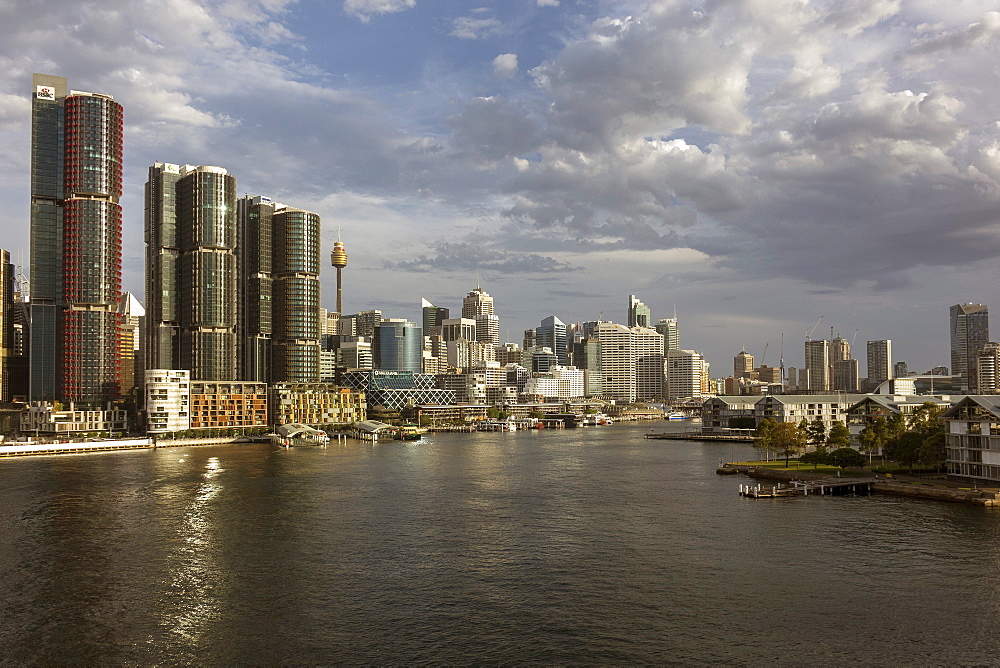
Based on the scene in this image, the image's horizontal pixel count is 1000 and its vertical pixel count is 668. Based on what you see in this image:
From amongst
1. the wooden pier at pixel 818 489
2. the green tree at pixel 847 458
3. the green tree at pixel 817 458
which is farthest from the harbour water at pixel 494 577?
the green tree at pixel 817 458

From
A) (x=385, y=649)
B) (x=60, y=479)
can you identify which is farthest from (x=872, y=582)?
(x=60, y=479)

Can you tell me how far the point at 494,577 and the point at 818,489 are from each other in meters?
51.3

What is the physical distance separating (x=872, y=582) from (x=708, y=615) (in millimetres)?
13685

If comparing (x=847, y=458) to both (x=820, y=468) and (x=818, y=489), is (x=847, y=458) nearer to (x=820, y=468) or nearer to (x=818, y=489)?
(x=820, y=468)

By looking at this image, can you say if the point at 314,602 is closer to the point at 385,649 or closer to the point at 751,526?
the point at 385,649

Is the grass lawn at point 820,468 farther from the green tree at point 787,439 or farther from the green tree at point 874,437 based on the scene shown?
the green tree at point 874,437

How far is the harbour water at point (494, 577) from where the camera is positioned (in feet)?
132

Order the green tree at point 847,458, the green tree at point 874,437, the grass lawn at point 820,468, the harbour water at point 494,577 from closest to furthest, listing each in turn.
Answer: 1. the harbour water at point 494,577
2. the grass lawn at point 820,468
3. the green tree at point 847,458
4. the green tree at point 874,437

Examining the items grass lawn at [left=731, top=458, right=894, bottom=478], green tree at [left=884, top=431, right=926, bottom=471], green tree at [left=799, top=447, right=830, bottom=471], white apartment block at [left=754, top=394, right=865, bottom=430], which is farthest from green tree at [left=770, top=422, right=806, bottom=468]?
white apartment block at [left=754, top=394, right=865, bottom=430]

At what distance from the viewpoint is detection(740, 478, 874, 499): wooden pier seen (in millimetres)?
87125

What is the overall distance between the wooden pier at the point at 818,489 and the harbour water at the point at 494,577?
130 inches

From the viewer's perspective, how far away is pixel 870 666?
1470 inches

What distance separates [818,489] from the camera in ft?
292

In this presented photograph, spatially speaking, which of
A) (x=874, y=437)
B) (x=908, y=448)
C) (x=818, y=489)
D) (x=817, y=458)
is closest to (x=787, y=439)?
(x=817, y=458)
